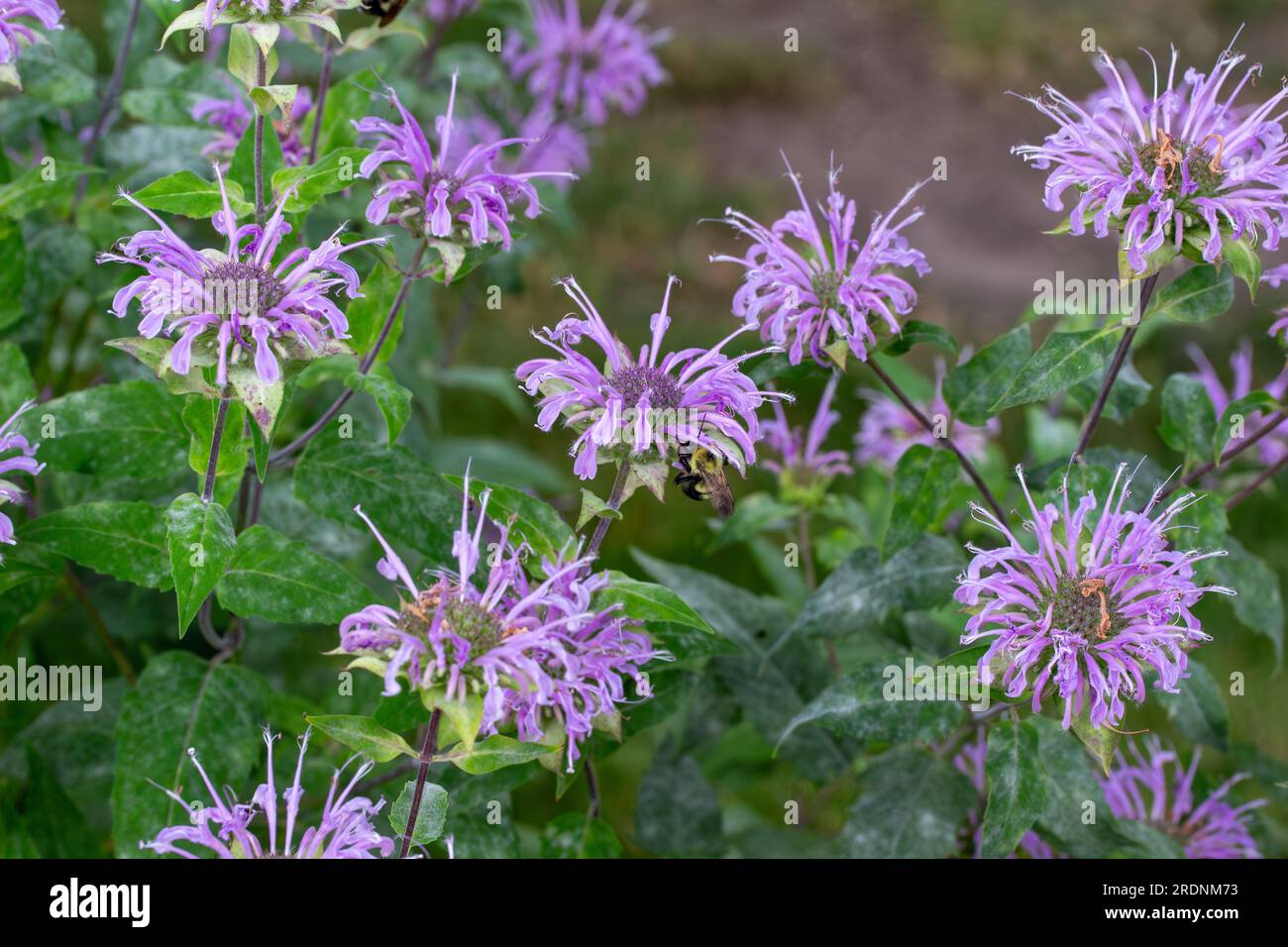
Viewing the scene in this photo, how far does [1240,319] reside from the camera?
4.29 m

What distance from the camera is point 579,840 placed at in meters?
1.69

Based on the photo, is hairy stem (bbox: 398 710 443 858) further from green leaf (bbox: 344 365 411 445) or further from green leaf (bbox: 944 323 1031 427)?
green leaf (bbox: 944 323 1031 427)

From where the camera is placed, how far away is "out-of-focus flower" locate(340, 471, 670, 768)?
129 cm

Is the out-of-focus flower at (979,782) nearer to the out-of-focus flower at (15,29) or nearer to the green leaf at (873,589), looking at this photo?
the green leaf at (873,589)

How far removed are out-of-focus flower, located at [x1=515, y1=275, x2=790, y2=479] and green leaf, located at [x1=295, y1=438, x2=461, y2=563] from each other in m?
0.25

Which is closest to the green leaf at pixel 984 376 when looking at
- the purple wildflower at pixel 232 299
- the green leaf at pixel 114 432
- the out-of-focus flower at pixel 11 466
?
the purple wildflower at pixel 232 299

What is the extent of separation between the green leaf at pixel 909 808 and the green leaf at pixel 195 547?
33.8 inches

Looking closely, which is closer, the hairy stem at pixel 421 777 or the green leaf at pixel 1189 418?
the hairy stem at pixel 421 777

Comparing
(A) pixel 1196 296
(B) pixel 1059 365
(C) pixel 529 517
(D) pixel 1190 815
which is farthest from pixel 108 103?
(D) pixel 1190 815

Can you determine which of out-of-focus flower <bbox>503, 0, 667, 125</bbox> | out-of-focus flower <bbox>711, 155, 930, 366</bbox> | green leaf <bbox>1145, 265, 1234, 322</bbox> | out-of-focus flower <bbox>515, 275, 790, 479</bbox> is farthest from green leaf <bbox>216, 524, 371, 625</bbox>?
out-of-focus flower <bbox>503, 0, 667, 125</bbox>

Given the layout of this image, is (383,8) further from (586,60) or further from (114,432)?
(586,60)

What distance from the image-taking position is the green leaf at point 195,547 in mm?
1362
